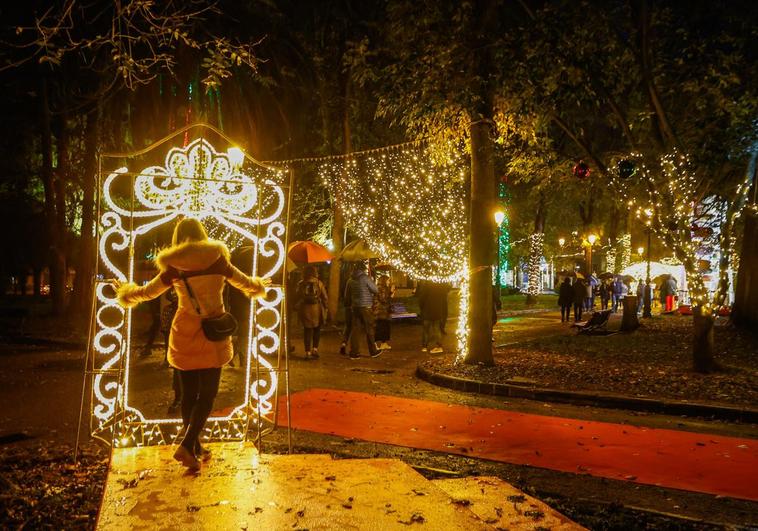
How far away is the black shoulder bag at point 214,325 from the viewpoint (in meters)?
4.97

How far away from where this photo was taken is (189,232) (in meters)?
5.12

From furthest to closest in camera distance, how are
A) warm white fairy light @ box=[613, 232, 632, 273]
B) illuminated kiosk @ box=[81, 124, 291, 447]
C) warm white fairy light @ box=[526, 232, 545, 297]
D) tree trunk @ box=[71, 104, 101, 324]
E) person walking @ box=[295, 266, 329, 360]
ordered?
warm white fairy light @ box=[613, 232, 632, 273], warm white fairy light @ box=[526, 232, 545, 297], tree trunk @ box=[71, 104, 101, 324], person walking @ box=[295, 266, 329, 360], illuminated kiosk @ box=[81, 124, 291, 447]

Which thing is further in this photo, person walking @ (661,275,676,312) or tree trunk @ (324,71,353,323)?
person walking @ (661,275,676,312)

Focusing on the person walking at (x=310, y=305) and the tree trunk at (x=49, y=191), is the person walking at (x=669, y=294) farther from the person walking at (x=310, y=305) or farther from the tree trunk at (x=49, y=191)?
the tree trunk at (x=49, y=191)

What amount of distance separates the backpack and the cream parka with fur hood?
8.69m

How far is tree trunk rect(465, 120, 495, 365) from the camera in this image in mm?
12445

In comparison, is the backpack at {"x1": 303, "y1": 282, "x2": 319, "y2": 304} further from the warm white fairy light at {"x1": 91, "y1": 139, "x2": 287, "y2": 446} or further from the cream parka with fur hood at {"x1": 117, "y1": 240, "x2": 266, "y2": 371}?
the cream parka with fur hood at {"x1": 117, "y1": 240, "x2": 266, "y2": 371}

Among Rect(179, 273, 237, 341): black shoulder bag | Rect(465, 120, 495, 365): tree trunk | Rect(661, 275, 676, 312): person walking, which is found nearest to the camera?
Rect(179, 273, 237, 341): black shoulder bag

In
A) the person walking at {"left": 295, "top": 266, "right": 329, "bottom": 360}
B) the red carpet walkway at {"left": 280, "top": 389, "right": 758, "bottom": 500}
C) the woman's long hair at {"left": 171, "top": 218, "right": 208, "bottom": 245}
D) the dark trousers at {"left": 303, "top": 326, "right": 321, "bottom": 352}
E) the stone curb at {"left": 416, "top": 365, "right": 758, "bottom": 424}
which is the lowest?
the red carpet walkway at {"left": 280, "top": 389, "right": 758, "bottom": 500}

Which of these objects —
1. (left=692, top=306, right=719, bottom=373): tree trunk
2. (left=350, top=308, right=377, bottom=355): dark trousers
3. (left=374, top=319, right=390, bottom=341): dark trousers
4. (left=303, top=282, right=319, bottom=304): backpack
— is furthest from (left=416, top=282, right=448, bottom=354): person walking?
(left=692, top=306, right=719, bottom=373): tree trunk

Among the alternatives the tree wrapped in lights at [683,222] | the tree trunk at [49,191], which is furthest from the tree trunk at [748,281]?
the tree trunk at [49,191]

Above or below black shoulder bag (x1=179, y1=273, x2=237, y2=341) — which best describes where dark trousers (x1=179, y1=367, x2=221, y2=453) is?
below

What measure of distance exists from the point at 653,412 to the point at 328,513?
6540 mm

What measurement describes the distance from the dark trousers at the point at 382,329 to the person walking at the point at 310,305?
90.2 inches
